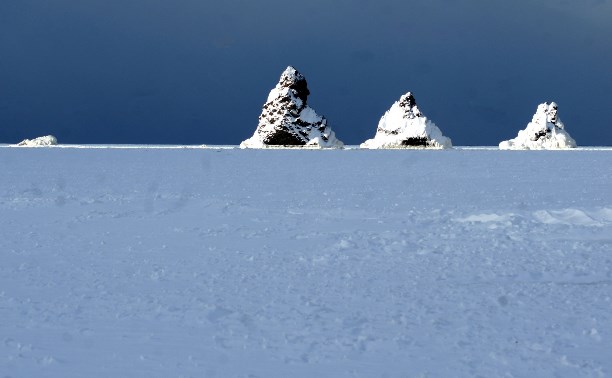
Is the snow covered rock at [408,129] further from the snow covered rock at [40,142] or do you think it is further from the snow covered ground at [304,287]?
the snow covered ground at [304,287]

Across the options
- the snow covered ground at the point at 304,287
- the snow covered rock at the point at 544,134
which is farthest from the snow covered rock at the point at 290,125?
the snow covered ground at the point at 304,287

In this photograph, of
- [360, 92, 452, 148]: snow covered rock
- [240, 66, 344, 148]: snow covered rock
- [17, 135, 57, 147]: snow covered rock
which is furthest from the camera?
[17, 135, 57, 147]: snow covered rock

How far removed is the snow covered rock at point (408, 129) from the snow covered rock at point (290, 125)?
3.07 metres

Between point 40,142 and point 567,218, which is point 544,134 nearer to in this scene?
point 40,142

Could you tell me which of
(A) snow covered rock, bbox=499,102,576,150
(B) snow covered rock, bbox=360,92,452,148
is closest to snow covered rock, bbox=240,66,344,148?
(B) snow covered rock, bbox=360,92,452,148

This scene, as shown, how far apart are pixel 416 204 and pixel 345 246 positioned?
5017 mm

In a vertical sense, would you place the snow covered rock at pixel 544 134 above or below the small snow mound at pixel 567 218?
above

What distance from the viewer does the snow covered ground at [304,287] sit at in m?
4.68

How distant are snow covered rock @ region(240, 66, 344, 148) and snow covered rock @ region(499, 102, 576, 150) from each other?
13.8m

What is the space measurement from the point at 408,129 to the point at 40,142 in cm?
2450

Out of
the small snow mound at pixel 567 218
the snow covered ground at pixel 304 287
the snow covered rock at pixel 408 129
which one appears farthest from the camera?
the snow covered rock at pixel 408 129

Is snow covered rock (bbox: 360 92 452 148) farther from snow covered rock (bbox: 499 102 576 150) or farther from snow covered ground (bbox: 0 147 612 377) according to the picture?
snow covered ground (bbox: 0 147 612 377)

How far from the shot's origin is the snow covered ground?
4684mm

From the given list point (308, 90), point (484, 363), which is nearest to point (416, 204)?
point (484, 363)
